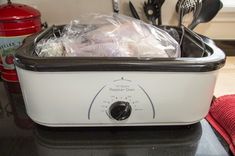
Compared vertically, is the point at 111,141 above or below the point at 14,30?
below

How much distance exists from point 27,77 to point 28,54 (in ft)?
0.15

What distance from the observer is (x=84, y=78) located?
1.52 ft

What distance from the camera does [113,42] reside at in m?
0.55

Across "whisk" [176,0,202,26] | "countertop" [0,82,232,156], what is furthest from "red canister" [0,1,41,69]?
"whisk" [176,0,202,26]

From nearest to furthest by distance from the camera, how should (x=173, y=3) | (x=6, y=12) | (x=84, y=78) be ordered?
1. (x=84, y=78)
2. (x=6, y=12)
3. (x=173, y=3)

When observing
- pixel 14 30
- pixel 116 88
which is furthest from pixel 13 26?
pixel 116 88

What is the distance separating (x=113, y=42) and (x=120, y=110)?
0.53ft

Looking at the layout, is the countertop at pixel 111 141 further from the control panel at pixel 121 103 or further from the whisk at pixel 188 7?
the whisk at pixel 188 7

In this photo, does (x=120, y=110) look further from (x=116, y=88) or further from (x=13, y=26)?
(x=13, y=26)

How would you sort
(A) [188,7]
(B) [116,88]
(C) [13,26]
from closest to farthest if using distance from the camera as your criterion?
(B) [116,88] < (C) [13,26] < (A) [188,7]

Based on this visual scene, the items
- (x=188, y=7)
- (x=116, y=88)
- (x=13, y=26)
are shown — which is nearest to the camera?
(x=116, y=88)

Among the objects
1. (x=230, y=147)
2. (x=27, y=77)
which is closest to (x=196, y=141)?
(x=230, y=147)

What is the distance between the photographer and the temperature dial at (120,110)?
48cm

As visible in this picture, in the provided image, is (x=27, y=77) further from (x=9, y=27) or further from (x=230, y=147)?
(x=230, y=147)
